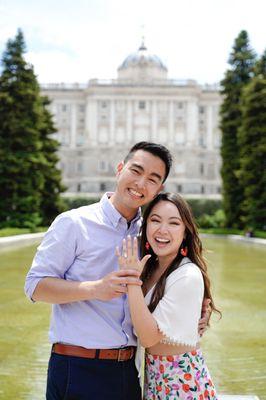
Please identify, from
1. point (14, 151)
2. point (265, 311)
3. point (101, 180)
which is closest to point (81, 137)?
point (101, 180)

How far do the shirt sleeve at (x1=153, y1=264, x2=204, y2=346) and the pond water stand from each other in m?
0.66

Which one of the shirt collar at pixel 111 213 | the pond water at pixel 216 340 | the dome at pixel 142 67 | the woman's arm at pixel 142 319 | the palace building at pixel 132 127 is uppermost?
the dome at pixel 142 67

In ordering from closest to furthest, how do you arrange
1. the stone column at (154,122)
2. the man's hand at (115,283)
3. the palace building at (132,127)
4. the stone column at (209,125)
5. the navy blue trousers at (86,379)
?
the man's hand at (115,283)
the navy blue trousers at (86,379)
the palace building at (132,127)
the stone column at (154,122)
the stone column at (209,125)

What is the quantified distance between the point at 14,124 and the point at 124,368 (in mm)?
23540

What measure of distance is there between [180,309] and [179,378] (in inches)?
13.2

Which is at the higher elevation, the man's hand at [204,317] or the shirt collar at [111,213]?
the shirt collar at [111,213]

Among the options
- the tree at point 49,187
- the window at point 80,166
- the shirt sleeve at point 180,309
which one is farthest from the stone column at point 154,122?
the shirt sleeve at point 180,309

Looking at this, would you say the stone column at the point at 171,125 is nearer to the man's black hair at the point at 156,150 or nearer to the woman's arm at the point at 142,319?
the man's black hair at the point at 156,150

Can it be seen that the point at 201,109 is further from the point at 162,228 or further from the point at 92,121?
the point at 162,228

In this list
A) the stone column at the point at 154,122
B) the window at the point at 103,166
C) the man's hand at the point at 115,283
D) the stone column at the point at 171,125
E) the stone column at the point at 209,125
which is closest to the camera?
the man's hand at the point at 115,283

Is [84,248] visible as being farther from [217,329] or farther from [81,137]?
[81,137]

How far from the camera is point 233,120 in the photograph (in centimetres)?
3003

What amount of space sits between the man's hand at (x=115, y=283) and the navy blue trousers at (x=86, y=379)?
35 centimetres

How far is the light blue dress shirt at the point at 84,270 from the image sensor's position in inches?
89.4
